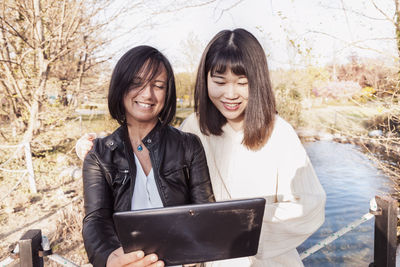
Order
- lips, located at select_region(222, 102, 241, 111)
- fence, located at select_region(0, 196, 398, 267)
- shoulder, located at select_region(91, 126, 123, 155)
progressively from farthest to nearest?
1. fence, located at select_region(0, 196, 398, 267)
2. lips, located at select_region(222, 102, 241, 111)
3. shoulder, located at select_region(91, 126, 123, 155)

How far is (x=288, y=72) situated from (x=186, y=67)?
4.24 metres

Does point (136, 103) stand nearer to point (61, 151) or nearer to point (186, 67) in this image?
point (61, 151)

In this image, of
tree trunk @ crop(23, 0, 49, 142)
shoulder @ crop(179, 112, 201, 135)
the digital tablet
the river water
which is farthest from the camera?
tree trunk @ crop(23, 0, 49, 142)

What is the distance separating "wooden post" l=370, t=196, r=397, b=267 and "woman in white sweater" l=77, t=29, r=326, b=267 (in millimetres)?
1057

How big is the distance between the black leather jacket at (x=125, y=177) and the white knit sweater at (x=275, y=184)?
115 millimetres

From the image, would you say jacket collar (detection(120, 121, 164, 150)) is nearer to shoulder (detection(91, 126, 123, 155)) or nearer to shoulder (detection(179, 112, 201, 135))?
shoulder (detection(91, 126, 123, 155))

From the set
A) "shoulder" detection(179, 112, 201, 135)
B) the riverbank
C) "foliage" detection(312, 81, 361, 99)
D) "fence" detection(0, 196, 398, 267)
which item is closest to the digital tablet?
"shoulder" detection(179, 112, 201, 135)

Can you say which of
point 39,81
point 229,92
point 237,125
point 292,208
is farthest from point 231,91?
point 39,81

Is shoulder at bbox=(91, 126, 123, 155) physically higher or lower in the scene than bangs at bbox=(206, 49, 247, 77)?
lower

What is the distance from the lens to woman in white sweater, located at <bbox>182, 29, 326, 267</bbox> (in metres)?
1.33

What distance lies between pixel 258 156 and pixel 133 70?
72 cm

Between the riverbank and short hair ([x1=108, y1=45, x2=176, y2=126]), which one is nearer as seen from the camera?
short hair ([x1=108, y1=45, x2=176, y2=126])

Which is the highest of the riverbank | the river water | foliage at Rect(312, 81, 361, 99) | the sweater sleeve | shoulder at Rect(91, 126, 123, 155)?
foliage at Rect(312, 81, 361, 99)

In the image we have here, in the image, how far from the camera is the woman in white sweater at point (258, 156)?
4.38 feet
